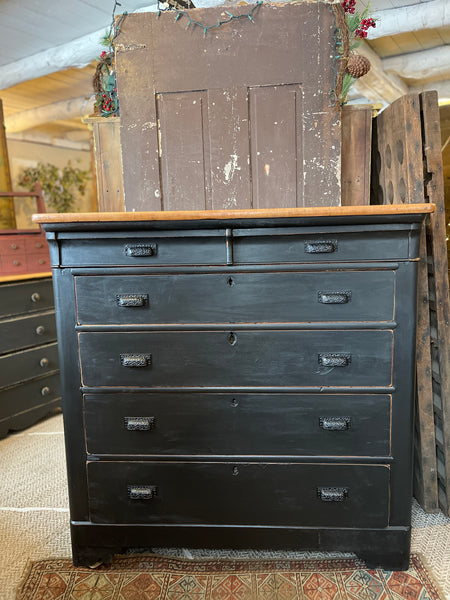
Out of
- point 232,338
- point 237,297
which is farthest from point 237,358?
point 237,297

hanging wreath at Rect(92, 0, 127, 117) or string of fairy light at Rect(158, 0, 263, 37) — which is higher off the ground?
string of fairy light at Rect(158, 0, 263, 37)

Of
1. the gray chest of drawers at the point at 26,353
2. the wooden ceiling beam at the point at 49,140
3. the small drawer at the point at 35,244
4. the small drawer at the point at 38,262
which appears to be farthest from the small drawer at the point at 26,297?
the wooden ceiling beam at the point at 49,140

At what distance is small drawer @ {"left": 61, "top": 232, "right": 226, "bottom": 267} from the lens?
1368 mm

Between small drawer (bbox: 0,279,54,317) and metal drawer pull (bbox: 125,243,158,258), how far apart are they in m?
1.46

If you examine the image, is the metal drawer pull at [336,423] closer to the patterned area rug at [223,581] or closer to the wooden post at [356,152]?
the patterned area rug at [223,581]

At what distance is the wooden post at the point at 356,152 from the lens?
166cm

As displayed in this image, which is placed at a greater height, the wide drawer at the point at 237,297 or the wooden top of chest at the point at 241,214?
the wooden top of chest at the point at 241,214

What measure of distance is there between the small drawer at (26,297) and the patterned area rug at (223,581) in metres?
1.44

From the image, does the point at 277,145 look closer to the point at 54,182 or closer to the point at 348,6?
the point at 348,6

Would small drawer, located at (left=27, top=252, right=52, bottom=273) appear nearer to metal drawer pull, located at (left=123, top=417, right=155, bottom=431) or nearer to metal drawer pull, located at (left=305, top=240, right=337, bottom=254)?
metal drawer pull, located at (left=123, top=417, right=155, bottom=431)

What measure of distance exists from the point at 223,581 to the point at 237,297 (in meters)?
1.01

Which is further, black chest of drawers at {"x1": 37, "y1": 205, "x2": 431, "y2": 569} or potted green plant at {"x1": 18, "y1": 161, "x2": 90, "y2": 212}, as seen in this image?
potted green plant at {"x1": 18, "y1": 161, "x2": 90, "y2": 212}

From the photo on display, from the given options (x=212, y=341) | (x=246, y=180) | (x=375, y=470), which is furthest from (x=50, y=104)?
(x=375, y=470)

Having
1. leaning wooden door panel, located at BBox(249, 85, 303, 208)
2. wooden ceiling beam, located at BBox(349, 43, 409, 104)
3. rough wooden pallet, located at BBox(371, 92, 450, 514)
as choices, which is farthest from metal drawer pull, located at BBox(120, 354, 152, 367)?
wooden ceiling beam, located at BBox(349, 43, 409, 104)
